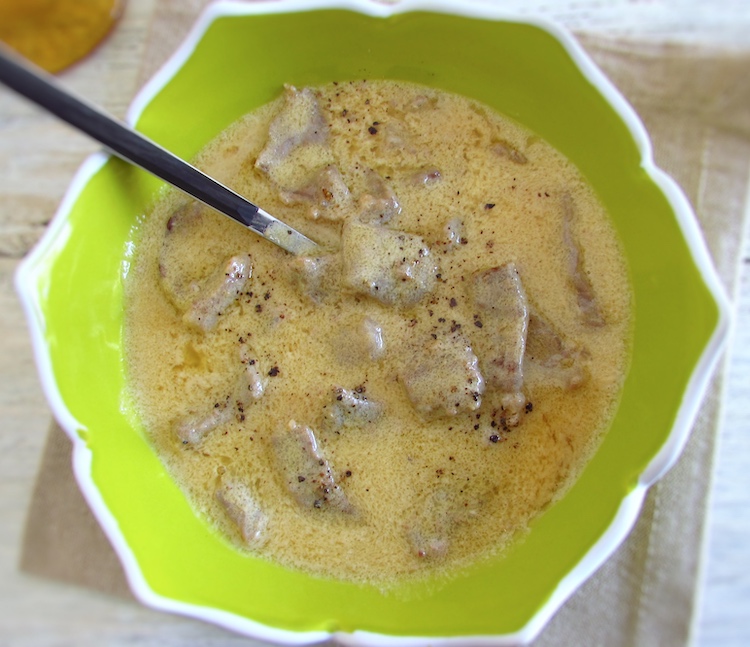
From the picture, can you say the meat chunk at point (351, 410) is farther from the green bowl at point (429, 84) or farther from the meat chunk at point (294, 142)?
the meat chunk at point (294, 142)

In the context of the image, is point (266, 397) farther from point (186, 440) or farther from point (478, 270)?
point (478, 270)

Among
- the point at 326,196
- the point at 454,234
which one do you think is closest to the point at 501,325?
the point at 454,234

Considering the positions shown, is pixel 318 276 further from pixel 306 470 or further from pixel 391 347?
pixel 306 470

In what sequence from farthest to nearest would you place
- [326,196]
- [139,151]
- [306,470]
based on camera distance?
[326,196]
[306,470]
[139,151]

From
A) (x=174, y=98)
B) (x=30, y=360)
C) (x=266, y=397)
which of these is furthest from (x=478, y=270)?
(x=30, y=360)

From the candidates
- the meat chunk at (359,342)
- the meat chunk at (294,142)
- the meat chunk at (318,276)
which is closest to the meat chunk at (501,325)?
the meat chunk at (359,342)
